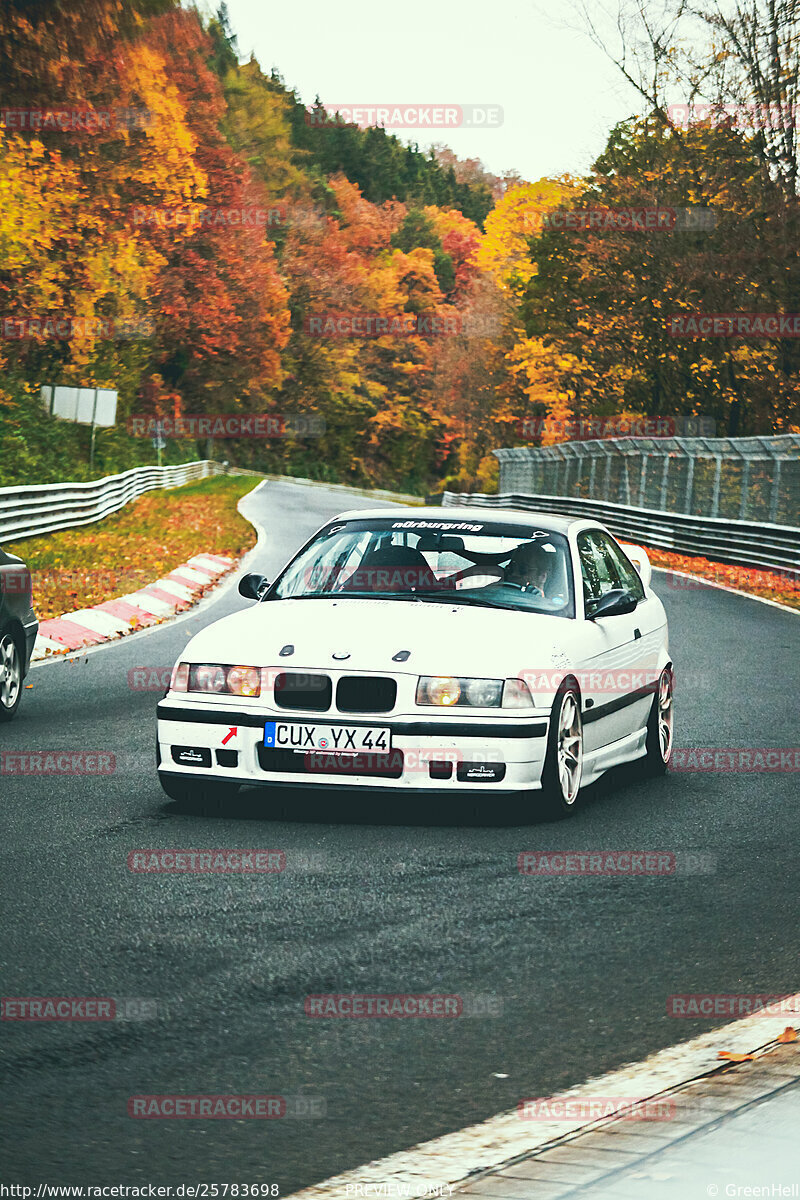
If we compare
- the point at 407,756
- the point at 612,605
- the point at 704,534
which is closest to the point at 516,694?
the point at 407,756

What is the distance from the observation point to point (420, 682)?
761cm

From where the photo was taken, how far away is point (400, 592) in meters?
A: 8.71

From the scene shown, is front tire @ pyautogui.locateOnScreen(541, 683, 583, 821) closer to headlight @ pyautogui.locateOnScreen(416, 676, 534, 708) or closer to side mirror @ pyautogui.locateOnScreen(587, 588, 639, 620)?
headlight @ pyautogui.locateOnScreen(416, 676, 534, 708)

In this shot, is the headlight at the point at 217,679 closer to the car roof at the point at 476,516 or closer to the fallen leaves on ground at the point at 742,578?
the car roof at the point at 476,516

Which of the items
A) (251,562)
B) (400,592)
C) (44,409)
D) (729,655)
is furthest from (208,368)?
(400,592)

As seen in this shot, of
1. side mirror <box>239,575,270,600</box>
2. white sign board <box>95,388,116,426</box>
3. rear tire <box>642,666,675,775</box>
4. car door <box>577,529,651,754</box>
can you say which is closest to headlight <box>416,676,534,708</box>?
car door <box>577,529,651,754</box>

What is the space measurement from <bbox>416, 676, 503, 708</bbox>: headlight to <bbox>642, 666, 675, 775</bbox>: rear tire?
2.13 m

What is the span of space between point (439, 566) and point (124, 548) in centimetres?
2074

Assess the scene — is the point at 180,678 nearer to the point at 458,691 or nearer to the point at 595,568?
the point at 458,691

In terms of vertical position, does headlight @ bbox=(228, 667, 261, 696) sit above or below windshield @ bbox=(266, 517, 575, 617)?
below

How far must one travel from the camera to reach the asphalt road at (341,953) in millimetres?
4008

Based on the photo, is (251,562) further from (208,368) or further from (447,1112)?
(208,368)

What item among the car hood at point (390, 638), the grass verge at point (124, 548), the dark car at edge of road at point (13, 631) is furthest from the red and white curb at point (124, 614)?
the car hood at point (390, 638)

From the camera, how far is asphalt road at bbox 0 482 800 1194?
4008 millimetres
